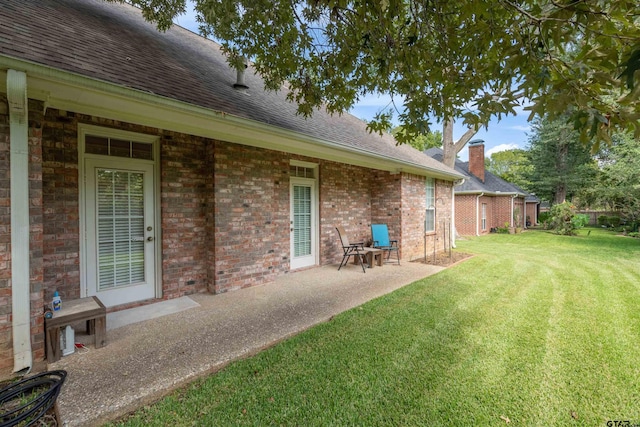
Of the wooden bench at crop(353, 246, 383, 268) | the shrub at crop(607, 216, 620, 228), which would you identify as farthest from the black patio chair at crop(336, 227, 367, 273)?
the shrub at crop(607, 216, 620, 228)

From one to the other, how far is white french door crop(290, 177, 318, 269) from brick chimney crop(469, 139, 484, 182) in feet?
50.9

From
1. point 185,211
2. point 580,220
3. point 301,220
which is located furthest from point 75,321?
point 580,220

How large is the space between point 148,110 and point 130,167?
1.24 metres

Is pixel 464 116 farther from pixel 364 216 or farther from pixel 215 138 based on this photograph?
pixel 364 216

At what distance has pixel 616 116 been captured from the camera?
211 centimetres

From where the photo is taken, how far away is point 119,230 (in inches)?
163

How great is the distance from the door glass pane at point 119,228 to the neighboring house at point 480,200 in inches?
644

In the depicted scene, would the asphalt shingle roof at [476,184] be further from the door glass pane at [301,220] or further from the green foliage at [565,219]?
the door glass pane at [301,220]

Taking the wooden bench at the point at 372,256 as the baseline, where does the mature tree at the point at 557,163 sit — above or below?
above

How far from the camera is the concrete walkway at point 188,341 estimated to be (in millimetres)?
2324

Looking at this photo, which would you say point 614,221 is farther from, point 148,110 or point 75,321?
point 75,321

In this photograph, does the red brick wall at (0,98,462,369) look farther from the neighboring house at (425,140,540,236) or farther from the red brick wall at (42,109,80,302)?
the neighboring house at (425,140,540,236)

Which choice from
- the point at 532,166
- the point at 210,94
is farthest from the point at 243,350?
the point at 532,166

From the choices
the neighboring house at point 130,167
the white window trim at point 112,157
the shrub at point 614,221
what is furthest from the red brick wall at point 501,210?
the white window trim at point 112,157
